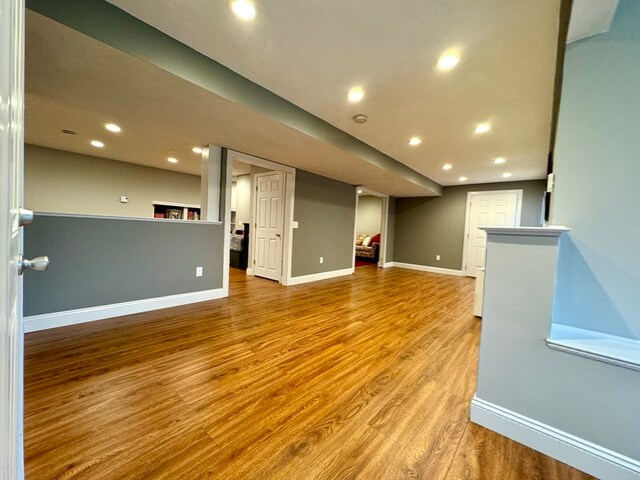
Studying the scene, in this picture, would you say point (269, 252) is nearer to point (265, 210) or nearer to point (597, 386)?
point (265, 210)

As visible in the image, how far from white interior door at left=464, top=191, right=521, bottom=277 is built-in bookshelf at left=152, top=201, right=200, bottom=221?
676 cm

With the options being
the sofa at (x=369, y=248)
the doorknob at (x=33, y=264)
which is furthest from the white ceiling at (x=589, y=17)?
the sofa at (x=369, y=248)

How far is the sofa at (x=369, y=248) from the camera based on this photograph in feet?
26.7

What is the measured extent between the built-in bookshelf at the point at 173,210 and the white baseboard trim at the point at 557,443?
Answer: 6383 mm

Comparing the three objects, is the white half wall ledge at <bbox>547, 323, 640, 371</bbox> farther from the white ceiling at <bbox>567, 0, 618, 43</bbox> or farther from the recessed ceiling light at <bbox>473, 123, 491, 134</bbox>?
the recessed ceiling light at <bbox>473, 123, 491, 134</bbox>

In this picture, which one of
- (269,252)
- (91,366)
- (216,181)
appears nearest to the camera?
(91,366)

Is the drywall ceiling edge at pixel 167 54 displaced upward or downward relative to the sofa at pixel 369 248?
upward

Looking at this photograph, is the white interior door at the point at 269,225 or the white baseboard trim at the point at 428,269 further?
the white baseboard trim at the point at 428,269

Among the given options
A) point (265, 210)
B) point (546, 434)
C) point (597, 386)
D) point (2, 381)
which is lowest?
point (546, 434)

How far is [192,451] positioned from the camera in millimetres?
1191

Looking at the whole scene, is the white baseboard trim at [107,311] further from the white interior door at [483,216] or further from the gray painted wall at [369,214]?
the gray painted wall at [369,214]

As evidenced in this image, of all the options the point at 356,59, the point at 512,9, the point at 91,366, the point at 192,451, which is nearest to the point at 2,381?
the point at 192,451

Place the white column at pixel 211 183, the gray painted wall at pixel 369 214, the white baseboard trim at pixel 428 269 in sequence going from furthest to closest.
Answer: the gray painted wall at pixel 369 214, the white baseboard trim at pixel 428 269, the white column at pixel 211 183

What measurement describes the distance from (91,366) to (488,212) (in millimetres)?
7319
